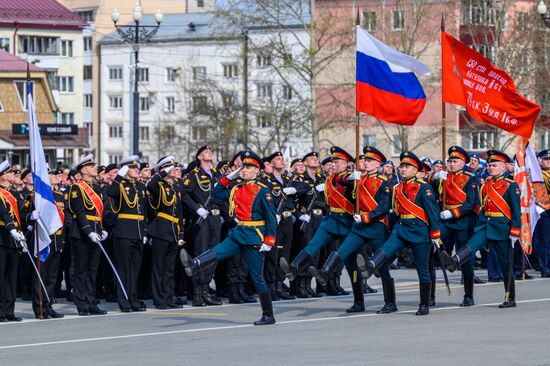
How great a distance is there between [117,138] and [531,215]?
277 ft

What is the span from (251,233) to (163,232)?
2.95 meters

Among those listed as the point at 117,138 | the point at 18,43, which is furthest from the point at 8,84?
the point at 117,138

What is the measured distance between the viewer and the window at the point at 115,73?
10494cm

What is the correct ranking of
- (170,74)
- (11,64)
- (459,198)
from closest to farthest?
1. (459,198)
2. (11,64)
3. (170,74)

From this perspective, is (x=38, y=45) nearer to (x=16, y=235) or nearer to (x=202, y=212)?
(x=202, y=212)

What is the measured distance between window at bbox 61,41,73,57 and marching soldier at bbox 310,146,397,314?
76502 mm

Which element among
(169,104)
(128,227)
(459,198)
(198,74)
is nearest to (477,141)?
(198,74)

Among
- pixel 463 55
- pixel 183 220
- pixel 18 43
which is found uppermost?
pixel 18 43

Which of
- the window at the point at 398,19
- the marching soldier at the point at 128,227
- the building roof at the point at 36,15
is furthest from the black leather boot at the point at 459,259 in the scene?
the building roof at the point at 36,15

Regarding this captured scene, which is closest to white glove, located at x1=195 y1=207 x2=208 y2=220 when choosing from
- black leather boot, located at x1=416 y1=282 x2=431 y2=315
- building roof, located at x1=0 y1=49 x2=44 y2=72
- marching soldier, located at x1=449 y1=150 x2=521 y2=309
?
marching soldier, located at x1=449 y1=150 x2=521 y2=309

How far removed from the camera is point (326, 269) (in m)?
17.3

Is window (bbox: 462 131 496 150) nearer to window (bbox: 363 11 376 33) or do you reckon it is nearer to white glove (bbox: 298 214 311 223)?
window (bbox: 363 11 376 33)

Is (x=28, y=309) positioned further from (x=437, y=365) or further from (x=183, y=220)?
(x=437, y=365)

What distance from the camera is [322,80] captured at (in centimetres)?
6956
